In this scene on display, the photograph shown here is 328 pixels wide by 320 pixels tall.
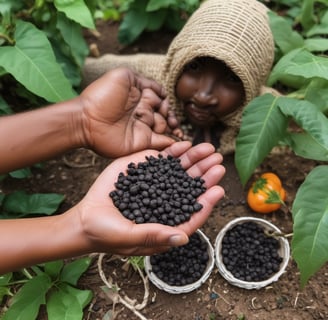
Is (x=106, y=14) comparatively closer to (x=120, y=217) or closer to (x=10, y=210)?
(x=10, y=210)

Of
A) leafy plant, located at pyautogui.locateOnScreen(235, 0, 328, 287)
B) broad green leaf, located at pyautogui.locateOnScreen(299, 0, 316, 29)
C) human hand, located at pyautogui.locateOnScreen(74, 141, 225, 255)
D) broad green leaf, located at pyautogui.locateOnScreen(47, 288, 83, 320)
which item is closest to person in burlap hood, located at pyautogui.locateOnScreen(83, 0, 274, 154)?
leafy plant, located at pyautogui.locateOnScreen(235, 0, 328, 287)

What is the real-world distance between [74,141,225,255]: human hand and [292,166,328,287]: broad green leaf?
1.13ft

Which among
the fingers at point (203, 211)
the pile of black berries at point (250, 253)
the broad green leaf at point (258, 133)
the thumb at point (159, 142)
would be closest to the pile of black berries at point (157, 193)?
the fingers at point (203, 211)

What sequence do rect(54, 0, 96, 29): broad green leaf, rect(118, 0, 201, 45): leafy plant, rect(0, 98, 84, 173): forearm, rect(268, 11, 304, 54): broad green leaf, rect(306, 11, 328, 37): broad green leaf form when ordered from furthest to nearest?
rect(118, 0, 201, 45): leafy plant, rect(306, 11, 328, 37): broad green leaf, rect(268, 11, 304, 54): broad green leaf, rect(54, 0, 96, 29): broad green leaf, rect(0, 98, 84, 173): forearm

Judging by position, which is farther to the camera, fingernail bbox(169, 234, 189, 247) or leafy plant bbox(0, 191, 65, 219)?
leafy plant bbox(0, 191, 65, 219)

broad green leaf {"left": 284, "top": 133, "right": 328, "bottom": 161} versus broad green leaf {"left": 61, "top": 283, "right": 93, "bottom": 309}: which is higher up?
broad green leaf {"left": 284, "top": 133, "right": 328, "bottom": 161}

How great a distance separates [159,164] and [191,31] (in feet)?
2.77

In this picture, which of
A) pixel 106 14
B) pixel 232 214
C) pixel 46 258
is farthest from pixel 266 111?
pixel 106 14

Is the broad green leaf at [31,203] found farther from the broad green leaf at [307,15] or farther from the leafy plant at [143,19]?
the broad green leaf at [307,15]

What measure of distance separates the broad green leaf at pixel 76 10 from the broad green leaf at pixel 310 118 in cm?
109

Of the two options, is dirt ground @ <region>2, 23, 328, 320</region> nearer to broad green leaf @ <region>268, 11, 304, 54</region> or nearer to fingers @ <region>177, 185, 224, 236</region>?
fingers @ <region>177, 185, 224, 236</region>

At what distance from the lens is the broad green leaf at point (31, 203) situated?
7.35 feet

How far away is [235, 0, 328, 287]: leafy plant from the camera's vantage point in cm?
171

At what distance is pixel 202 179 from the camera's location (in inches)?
77.3
